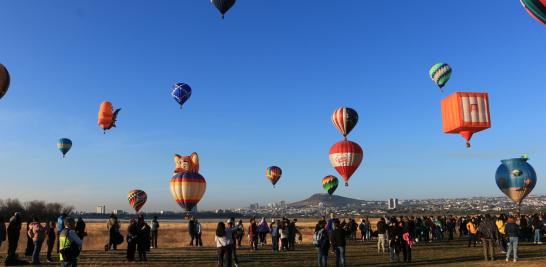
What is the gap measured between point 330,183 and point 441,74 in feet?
63.6

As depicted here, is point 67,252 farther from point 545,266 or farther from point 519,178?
point 519,178

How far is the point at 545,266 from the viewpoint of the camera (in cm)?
→ 1603

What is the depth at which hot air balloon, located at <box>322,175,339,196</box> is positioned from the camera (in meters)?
57.8

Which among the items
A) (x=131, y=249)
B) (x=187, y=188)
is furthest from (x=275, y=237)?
(x=187, y=188)

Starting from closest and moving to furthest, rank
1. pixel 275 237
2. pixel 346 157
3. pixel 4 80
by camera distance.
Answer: pixel 275 237
pixel 4 80
pixel 346 157

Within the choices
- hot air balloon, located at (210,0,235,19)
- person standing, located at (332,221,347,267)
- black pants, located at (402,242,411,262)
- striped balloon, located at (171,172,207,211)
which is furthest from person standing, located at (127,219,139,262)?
hot air balloon, located at (210,0,235,19)

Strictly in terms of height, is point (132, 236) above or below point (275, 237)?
above

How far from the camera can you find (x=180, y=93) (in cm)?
4897

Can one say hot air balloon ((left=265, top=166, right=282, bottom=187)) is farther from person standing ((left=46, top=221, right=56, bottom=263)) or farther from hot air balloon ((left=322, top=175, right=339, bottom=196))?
person standing ((left=46, top=221, right=56, bottom=263))

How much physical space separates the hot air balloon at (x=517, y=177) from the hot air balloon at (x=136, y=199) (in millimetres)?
36734

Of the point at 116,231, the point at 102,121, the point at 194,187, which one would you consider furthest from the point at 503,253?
the point at 102,121

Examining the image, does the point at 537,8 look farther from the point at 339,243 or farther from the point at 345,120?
the point at 345,120

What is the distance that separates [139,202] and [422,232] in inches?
1313

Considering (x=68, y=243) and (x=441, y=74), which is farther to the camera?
(x=441, y=74)
